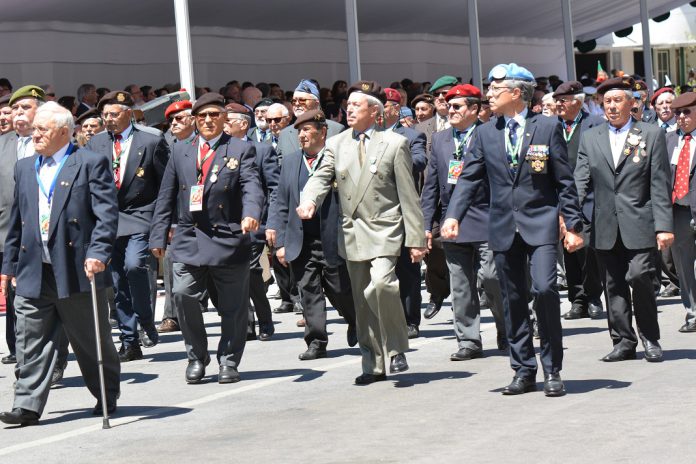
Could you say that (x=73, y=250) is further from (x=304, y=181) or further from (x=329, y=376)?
(x=304, y=181)

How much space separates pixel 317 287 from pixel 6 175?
254 cm

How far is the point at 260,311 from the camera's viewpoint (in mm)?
12164

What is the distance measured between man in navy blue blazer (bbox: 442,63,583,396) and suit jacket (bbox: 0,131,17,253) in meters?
4.01

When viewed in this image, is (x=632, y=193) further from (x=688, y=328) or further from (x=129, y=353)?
(x=129, y=353)

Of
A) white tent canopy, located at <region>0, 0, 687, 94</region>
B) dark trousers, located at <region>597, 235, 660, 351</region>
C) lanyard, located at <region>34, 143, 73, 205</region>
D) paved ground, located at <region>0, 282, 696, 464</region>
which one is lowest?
paved ground, located at <region>0, 282, 696, 464</region>

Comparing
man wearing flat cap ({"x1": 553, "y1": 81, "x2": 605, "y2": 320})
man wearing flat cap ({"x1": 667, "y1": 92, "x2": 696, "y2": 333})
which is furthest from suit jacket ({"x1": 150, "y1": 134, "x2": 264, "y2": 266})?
man wearing flat cap ({"x1": 553, "y1": 81, "x2": 605, "y2": 320})

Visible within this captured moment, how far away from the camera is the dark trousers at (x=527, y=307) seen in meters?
8.60

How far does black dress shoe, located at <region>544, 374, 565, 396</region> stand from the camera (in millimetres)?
8516

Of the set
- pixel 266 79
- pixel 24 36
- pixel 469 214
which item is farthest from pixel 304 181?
pixel 266 79

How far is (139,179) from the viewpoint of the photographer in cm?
1159

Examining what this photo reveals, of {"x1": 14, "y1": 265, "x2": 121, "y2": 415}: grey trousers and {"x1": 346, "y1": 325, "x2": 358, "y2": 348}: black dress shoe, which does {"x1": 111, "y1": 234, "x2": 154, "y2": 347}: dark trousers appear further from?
{"x1": 14, "y1": 265, "x2": 121, "y2": 415}: grey trousers

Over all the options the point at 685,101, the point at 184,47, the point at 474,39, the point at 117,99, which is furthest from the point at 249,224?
the point at 474,39

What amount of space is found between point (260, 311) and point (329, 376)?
2383 mm

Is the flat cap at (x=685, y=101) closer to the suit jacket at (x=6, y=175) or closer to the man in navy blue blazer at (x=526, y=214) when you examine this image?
the man in navy blue blazer at (x=526, y=214)
